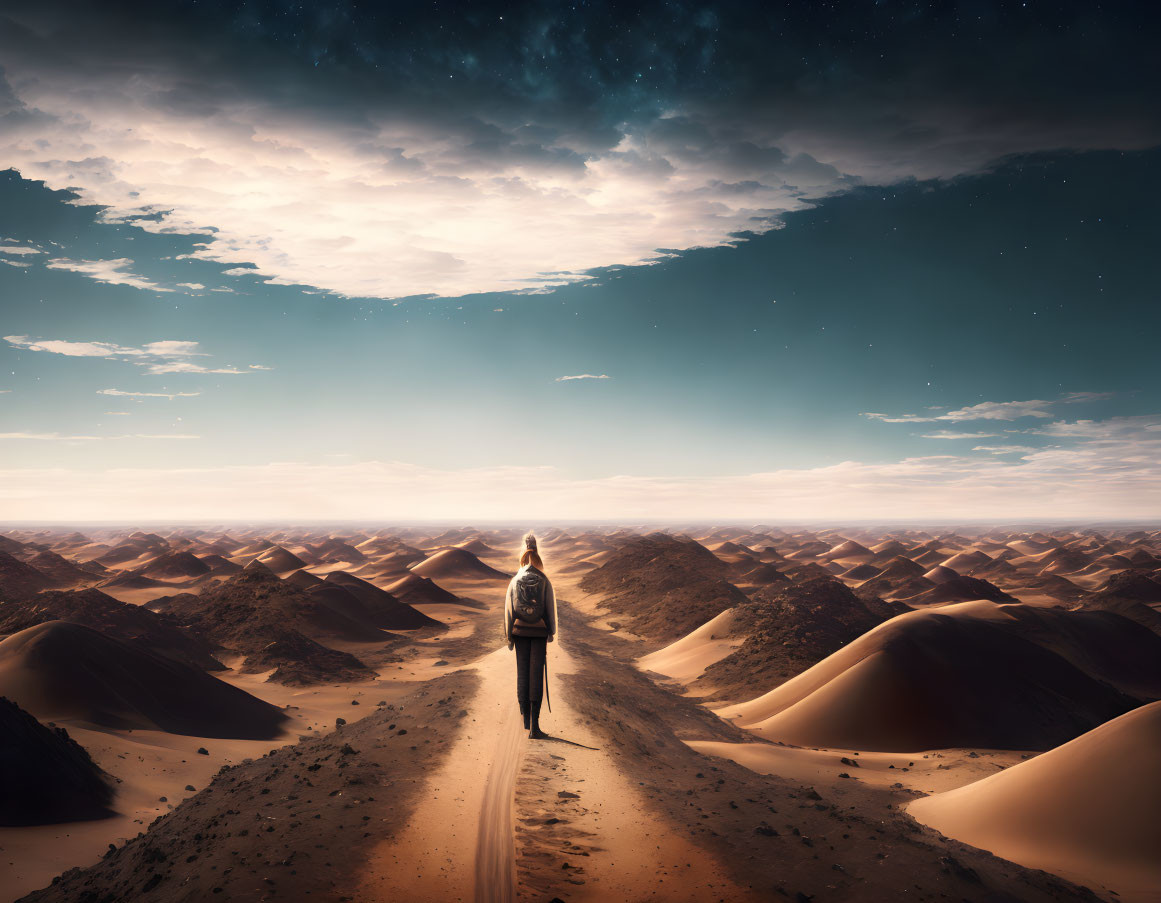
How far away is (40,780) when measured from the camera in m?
12.4

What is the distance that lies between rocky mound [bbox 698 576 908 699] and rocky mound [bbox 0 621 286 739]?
722 inches

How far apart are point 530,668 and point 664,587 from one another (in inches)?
1845

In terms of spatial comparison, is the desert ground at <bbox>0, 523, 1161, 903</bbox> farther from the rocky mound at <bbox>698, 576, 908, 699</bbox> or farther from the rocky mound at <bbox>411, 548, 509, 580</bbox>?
the rocky mound at <bbox>411, 548, 509, 580</bbox>

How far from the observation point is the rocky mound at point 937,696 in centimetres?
2039

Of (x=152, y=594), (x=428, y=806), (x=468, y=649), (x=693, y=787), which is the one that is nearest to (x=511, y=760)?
(x=428, y=806)

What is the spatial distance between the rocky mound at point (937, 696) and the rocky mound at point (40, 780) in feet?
57.7

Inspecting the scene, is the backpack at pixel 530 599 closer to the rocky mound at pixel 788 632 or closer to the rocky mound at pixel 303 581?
the rocky mound at pixel 788 632

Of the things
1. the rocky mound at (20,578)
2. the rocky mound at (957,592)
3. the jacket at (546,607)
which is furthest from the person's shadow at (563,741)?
the rocky mound at (20,578)

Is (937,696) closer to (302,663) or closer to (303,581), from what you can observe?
(302,663)

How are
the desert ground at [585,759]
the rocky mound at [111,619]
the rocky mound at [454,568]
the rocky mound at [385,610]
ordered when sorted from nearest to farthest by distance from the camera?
the desert ground at [585,759], the rocky mound at [111,619], the rocky mound at [385,610], the rocky mound at [454,568]

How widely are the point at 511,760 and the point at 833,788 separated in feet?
29.7

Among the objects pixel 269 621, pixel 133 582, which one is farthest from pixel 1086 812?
pixel 133 582

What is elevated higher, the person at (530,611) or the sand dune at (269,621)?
the person at (530,611)

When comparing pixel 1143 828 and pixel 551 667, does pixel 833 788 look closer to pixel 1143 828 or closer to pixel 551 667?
pixel 1143 828
